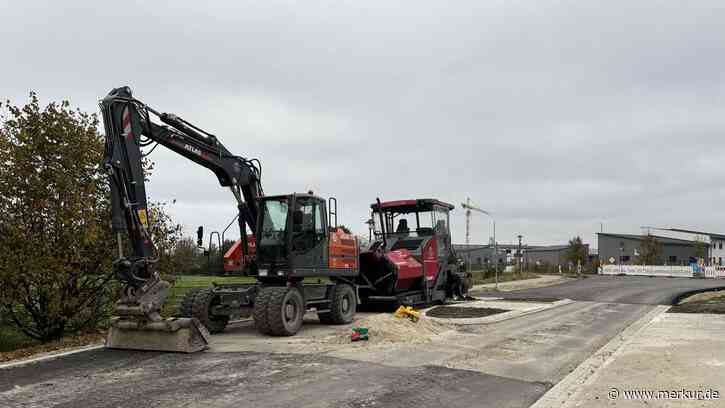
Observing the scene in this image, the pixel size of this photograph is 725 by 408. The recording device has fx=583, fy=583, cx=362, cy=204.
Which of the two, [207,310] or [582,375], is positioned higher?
[207,310]

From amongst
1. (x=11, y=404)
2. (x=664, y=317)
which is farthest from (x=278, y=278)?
(x=664, y=317)

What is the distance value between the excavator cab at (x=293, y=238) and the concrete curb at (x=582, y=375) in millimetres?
5892

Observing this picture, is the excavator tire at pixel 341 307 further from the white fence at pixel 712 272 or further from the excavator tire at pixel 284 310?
the white fence at pixel 712 272

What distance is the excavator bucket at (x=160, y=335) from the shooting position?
31.2 ft

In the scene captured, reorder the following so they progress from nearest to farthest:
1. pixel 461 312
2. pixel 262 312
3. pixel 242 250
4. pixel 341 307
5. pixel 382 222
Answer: pixel 262 312
pixel 242 250
pixel 341 307
pixel 461 312
pixel 382 222

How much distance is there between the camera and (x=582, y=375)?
798 cm

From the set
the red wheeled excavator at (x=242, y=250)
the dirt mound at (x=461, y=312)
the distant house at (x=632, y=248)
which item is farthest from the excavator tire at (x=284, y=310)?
the distant house at (x=632, y=248)

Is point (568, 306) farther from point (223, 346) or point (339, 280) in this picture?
point (223, 346)

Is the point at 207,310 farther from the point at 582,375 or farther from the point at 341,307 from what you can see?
the point at 582,375

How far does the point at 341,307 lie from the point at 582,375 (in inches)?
269

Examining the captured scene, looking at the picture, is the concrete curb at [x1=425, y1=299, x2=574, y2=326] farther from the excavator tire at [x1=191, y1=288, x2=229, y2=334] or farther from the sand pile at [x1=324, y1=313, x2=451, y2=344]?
the excavator tire at [x1=191, y1=288, x2=229, y2=334]

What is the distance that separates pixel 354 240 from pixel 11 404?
9.13 m

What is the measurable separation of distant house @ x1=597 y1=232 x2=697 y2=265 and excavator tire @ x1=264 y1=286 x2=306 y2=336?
72.2 meters

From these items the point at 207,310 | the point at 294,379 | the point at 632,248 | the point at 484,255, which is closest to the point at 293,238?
the point at 207,310
